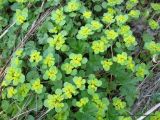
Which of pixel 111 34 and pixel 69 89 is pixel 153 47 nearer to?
pixel 111 34

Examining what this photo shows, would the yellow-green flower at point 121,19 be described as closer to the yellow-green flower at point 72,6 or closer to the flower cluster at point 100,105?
the yellow-green flower at point 72,6

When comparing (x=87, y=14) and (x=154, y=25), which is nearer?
(x=87, y=14)

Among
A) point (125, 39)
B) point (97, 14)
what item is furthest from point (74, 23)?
point (125, 39)

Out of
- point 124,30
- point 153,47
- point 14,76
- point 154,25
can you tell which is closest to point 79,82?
point 14,76

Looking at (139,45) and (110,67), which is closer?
(110,67)

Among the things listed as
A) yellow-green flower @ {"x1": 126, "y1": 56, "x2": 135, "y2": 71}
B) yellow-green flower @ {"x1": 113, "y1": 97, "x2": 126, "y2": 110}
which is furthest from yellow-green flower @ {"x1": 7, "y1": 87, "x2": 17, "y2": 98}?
yellow-green flower @ {"x1": 126, "y1": 56, "x2": 135, "y2": 71}

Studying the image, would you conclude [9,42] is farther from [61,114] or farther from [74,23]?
[61,114]
